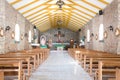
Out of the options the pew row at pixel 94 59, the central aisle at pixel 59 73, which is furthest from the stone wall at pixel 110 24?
the central aisle at pixel 59 73

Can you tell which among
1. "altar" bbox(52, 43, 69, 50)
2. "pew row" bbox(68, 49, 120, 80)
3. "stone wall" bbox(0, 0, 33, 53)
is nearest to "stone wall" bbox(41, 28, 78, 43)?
"altar" bbox(52, 43, 69, 50)

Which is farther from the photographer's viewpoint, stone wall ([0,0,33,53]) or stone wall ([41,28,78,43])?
stone wall ([41,28,78,43])

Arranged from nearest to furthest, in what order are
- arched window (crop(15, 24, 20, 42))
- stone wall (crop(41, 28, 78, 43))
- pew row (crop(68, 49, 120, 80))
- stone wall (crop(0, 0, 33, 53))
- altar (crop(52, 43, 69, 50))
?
1. pew row (crop(68, 49, 120, 80))
2. stone wall (crop(0, 0, 33, 53))
3. arched window (crop(15, 24, 20, 42))
4. altar (crop(52, 43, 69, 50))
5. stone wall (crop(41, 28, 78, 43))

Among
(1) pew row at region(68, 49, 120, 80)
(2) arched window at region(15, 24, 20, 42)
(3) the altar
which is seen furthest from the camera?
(3) the altar

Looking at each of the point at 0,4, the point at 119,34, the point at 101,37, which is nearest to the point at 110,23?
the point at 119,34

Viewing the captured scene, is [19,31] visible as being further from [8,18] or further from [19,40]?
[8,18]

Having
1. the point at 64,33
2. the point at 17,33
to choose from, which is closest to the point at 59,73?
the point at 17,33

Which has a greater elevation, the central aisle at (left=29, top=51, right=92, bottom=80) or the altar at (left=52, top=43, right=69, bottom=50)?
the altar at (left=52, top=43, right=69, bottom=50)

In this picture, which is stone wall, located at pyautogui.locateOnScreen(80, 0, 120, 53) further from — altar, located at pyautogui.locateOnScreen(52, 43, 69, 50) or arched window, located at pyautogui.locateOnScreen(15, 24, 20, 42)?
altar, located at pyautogui.locateOnScreen(52, 43, 69, 50)

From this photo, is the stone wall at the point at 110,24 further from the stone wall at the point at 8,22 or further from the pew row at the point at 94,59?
the stone wall at the point at 8,22

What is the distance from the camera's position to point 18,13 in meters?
17.0

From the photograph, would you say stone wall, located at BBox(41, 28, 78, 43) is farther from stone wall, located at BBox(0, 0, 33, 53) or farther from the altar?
stone wall, located at BBox(0, 0, 33, 53)

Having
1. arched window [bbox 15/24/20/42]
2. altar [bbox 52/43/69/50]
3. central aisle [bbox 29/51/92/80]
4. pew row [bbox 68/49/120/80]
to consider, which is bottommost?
central aisle [bbox 29/51/92/80]

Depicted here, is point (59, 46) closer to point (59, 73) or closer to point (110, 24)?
point (110, 24)
